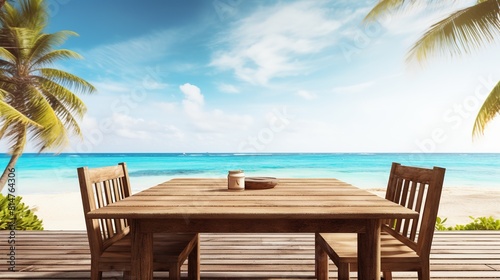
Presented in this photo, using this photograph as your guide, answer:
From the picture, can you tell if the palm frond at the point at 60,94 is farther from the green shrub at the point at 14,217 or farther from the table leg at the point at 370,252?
the table leg at the point at 370,252

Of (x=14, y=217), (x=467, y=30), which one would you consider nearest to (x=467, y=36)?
(x=467, y=30)

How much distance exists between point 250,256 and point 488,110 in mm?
4615

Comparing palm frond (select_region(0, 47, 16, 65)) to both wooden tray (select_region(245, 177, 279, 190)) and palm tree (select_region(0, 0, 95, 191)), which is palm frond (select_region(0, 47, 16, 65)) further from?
wooden tray (select_region(245, 177, 279, 190))

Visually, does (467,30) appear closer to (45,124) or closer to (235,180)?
(235,180)

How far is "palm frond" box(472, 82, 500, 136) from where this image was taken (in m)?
5.14

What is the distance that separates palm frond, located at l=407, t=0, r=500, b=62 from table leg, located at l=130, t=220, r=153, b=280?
5.14m

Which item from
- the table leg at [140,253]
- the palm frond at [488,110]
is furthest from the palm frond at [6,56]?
the palm frond at [488,110]

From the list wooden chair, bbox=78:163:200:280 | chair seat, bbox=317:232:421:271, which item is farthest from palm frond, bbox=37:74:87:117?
chair seat, bbox=317:232:421:271

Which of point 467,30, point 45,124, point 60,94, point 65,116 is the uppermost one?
point 467,30

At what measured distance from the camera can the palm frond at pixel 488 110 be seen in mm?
5145

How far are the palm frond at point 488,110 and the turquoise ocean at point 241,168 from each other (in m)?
12.5

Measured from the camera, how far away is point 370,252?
1362 millimetres

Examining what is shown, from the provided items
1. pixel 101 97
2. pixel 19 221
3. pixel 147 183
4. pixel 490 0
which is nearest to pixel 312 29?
pixel 147 183

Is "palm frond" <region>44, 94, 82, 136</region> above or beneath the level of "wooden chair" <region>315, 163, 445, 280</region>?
above
